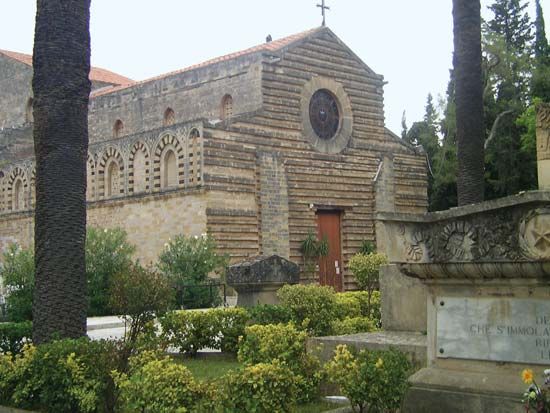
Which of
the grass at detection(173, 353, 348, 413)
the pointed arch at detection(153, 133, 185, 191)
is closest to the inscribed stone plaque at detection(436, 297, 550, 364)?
the grass at detection(173, 353, 348, 413)

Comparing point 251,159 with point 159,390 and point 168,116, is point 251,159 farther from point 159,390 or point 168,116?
point 159,390

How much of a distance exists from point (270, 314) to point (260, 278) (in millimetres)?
2519

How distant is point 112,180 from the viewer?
29.8 metres

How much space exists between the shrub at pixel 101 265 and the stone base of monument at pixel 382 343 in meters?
13.7

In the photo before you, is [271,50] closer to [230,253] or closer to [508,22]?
[230,253]

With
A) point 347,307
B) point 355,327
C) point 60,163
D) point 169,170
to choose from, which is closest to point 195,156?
point 169,170

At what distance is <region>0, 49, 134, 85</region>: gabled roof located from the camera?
4081 cm

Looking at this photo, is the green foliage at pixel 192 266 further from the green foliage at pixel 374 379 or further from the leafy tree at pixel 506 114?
the leafy tree at pixel 506 114

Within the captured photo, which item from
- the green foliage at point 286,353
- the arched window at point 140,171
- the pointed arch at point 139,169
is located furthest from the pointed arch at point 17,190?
the green foliage at point 286,353

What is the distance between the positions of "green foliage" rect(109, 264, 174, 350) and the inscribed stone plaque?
6.59 meters

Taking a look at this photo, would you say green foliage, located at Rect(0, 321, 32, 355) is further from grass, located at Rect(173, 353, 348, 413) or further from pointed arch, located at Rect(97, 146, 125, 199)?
pointed arch, located at Rect(97, 146, 125, 199)

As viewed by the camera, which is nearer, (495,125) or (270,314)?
(270,314)

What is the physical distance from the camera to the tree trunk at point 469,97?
13078 millimetres

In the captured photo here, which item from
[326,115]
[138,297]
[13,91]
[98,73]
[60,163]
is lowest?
[138,297]
